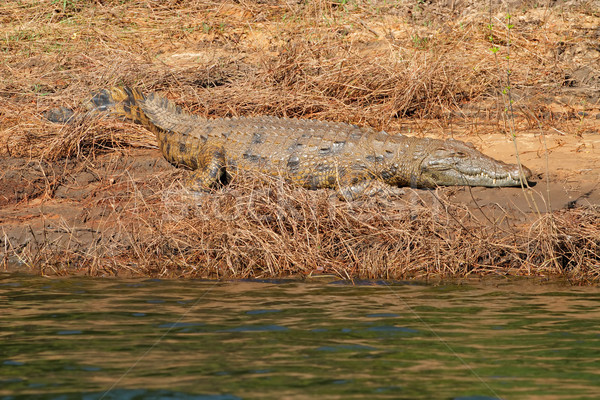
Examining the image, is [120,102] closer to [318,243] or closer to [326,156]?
[326,156]

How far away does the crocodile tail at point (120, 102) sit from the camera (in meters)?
8.64

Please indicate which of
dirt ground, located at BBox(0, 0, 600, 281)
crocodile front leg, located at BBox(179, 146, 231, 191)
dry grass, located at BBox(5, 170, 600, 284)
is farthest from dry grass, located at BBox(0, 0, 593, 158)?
dry grass, located at BBox(5, 170, 600, 284)

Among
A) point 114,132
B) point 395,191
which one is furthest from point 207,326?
point 114,132

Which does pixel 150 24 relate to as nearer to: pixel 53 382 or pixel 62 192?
pixel 62 192

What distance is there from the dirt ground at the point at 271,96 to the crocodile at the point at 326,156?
0.92 feet

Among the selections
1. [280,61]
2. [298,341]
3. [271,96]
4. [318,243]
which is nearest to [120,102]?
[271,96]

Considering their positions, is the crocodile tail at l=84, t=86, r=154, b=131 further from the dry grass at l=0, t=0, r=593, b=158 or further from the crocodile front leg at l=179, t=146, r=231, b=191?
the crocodile front leg at l=179, t=146, r=231, b=191

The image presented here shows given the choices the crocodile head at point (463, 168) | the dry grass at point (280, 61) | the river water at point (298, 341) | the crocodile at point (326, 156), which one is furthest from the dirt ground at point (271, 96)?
the river water at point (298, 341)

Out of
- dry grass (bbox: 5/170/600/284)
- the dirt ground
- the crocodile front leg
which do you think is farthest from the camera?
the crocodile front leg

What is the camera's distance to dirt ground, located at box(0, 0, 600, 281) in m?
6.34

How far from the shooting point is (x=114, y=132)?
27.7ft

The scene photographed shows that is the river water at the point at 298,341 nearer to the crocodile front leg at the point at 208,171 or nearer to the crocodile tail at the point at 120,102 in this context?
the crocodile front leg at the point at 208,171

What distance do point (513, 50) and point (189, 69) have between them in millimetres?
4274

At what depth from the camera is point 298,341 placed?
410cm
